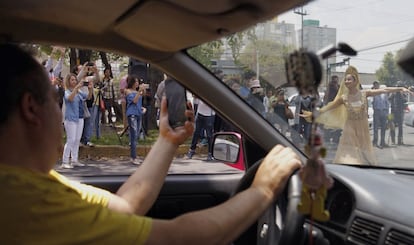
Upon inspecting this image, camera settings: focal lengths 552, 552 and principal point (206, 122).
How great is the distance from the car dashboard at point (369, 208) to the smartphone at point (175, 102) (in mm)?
639

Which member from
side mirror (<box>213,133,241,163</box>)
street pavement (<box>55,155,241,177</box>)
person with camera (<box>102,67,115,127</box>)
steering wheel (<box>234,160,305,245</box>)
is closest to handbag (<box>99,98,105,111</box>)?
person with camera (<box>102,67,115,127</box>)

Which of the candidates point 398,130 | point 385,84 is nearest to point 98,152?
point 398,130

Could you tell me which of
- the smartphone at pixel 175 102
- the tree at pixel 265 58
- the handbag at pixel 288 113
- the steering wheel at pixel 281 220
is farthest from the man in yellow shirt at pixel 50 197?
the handbag at pixel 288 113

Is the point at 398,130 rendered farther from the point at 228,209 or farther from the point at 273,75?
the point at 228,209

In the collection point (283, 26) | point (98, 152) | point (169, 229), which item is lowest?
point (98, 152)

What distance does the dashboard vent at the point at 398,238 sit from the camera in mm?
1719

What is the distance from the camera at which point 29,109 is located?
145 centimetres

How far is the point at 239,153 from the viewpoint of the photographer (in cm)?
296

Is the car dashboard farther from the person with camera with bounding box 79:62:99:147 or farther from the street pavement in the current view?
the person with camera with bounding box 79:62:99:147

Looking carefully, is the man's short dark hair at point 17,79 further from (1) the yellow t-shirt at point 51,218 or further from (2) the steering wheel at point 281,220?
(2) the steering wheel at point 281,220

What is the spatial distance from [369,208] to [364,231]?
9 centimetres

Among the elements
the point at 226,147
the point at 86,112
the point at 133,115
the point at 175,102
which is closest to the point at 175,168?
the point at 226,147

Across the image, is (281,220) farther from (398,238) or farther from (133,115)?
(133,115)

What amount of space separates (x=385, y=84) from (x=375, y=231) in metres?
1.43
